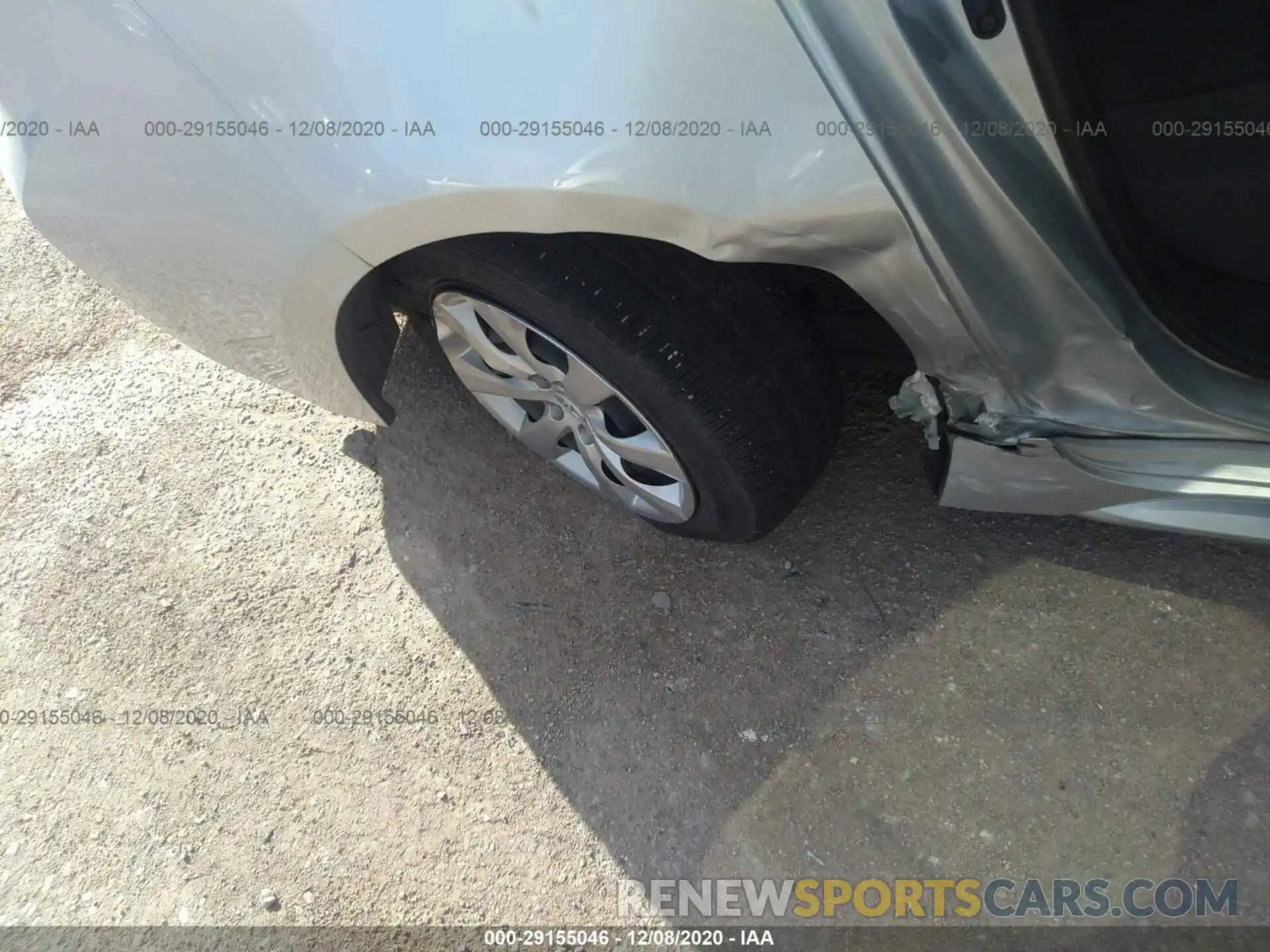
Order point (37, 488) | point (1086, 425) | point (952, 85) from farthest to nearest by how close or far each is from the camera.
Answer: point (37, 488) < point (1086, 425) < point (952, 85)

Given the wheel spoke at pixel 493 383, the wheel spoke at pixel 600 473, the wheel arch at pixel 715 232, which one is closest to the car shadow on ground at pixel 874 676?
the wheel spoke at pixel 600 473

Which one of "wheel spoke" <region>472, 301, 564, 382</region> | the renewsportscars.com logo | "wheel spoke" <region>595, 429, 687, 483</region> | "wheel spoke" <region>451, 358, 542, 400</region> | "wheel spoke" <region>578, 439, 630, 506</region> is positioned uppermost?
"wheel spoke" <region>472, 301, 564, 382</region>

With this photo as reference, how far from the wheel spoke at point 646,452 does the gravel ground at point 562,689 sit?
0.34m

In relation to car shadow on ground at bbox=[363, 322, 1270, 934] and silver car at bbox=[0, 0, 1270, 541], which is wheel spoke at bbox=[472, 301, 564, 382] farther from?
car shadow on ground at bbox=[363, 322, 1270, 934]

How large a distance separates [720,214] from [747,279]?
28 centimetres

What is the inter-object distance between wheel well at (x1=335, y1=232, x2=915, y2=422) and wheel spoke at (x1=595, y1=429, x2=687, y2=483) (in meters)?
0.31

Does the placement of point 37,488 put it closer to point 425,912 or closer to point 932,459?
point 425,912

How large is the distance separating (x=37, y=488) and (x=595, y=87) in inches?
71.5

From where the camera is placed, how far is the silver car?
96 cm

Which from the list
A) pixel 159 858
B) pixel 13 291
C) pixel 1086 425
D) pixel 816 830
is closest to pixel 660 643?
pixel 816 830

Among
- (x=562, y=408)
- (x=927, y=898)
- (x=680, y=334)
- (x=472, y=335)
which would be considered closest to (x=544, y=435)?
(x=562, y=408)

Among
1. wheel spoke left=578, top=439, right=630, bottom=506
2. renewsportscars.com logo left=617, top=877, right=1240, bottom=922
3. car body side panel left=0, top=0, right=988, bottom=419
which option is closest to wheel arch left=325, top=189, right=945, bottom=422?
car body side panel left=0, top=0, right=988, bottom=419

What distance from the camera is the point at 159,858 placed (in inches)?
64.6

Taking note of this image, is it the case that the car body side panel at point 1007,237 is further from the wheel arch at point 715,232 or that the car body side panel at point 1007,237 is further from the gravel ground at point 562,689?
the gravel ground at point 562,689
